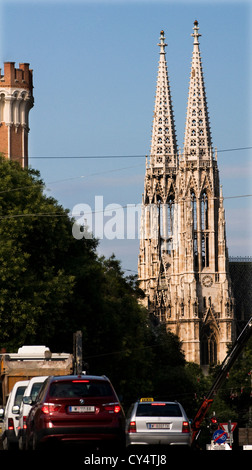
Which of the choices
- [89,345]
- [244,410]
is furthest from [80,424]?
[244,410]

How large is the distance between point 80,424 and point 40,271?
31.5 metres

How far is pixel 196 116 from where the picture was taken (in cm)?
17112

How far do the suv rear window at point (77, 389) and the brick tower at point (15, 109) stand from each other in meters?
57.6

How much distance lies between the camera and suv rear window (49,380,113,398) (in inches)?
973

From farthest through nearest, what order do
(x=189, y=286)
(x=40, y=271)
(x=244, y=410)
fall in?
(x=189, y=286) < (x=244, y=410) < (x=40, y=271)

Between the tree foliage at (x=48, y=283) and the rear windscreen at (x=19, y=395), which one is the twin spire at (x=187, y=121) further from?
Answer: the rear windscreen at (x=19, y=395)

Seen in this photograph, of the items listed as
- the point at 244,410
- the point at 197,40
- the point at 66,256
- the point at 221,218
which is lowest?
the point at 244,410

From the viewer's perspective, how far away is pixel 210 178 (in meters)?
165

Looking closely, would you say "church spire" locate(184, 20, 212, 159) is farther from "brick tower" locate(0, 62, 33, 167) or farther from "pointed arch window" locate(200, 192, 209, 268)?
"brick tower" locate(0, 62, 33, 167)

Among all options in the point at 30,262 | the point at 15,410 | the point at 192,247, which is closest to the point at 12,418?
the point at 15,410

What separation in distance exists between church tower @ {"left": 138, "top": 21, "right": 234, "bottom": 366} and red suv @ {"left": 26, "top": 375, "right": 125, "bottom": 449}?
13811cm

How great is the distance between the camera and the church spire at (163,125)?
568ft

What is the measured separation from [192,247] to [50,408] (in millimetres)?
140497
